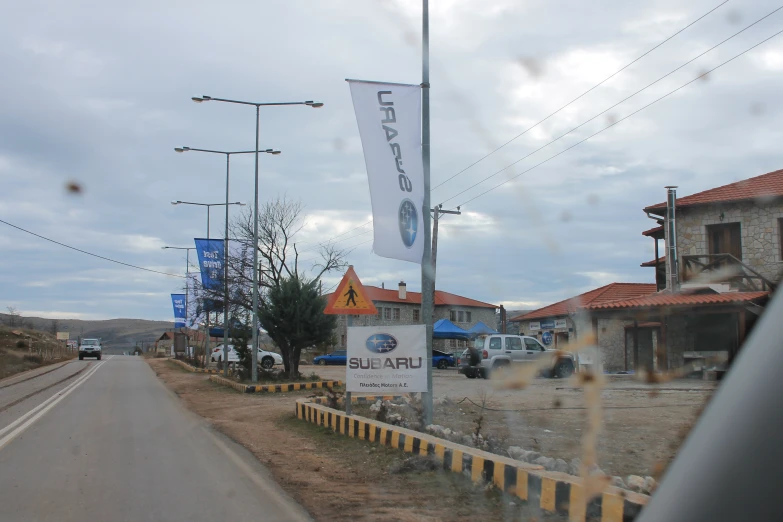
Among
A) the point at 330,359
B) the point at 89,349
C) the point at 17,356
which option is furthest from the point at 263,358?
the point at 89,349

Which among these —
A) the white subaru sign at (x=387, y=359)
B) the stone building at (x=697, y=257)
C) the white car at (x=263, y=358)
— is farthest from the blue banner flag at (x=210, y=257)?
the white subaru sign at (x=387, y=359)

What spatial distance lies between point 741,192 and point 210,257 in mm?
19220

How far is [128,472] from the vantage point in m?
8.38

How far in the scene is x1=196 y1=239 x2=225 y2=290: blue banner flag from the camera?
2717 cm

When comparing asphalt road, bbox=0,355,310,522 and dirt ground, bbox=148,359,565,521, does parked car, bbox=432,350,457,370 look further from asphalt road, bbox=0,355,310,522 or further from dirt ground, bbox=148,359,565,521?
dirt ground, bbox=148,359,565,521

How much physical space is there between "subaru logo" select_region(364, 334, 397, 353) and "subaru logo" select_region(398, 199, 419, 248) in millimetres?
2020

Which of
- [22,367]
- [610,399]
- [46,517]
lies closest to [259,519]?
[46,517]

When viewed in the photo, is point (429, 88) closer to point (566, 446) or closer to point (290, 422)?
point (566, 446)

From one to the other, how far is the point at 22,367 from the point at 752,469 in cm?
5126

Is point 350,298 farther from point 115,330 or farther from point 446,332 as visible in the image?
point 115,330

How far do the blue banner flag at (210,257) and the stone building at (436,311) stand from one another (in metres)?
28.1

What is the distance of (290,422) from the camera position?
534 inches

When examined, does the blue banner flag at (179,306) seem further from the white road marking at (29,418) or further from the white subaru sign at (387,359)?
the white subaru sign at (387,359)

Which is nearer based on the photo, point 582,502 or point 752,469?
point 752,469
